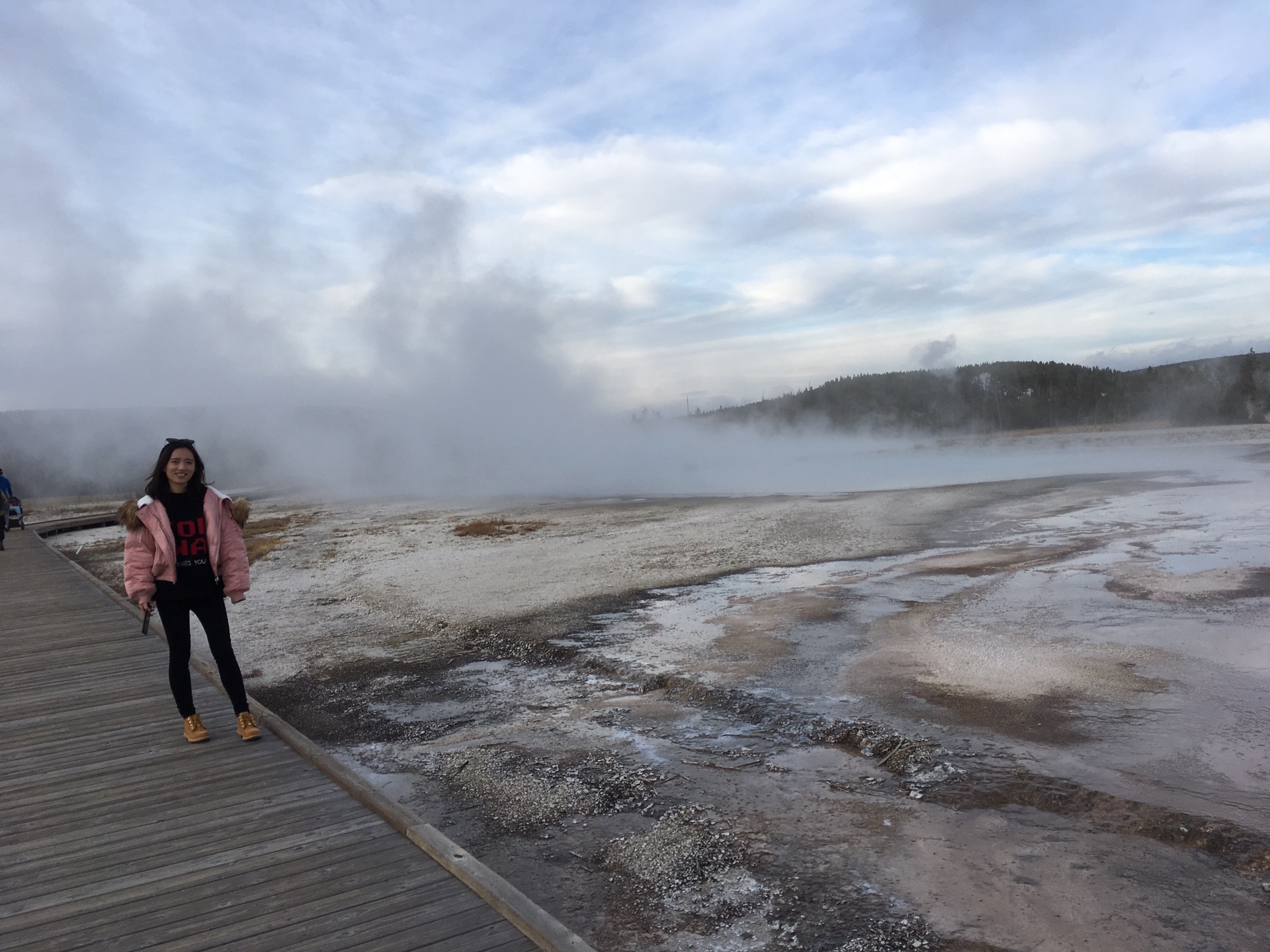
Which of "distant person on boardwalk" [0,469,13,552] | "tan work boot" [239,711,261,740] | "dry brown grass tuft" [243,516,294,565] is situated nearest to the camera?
"tan work boot" [239,711,261,740]

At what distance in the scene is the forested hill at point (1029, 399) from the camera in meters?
65.6

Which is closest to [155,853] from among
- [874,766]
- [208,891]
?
[208,891]

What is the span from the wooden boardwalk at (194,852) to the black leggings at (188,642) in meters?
0.31

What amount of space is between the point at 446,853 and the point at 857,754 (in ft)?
8.97

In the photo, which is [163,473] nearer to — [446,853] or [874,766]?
[446,853]

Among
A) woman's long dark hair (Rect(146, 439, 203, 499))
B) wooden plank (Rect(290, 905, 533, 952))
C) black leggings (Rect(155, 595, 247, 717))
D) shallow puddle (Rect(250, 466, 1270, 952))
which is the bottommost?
shallow puddle (Rect(250, 466, 1270, 952))

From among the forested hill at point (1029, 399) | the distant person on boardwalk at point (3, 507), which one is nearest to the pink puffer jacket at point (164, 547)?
the distant person on boardwalk at point (3, 507)

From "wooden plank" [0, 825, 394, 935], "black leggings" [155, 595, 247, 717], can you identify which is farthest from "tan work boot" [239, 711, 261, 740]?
"wooden plank" [0, 825, 394, 935]

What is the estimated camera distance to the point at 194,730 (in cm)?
480

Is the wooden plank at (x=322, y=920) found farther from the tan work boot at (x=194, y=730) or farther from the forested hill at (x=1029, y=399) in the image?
the forested hill at (x=1029, y=399)

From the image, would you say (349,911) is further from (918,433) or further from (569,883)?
(918,433)

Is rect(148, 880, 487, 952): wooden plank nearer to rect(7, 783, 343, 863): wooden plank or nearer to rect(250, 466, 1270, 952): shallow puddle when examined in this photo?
rect(250, 466, 1270, 952): shallow puddle

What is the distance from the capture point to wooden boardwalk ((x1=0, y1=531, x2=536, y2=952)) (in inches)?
112

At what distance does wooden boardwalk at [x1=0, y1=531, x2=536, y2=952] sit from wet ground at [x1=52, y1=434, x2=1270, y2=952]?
2.34 feet
